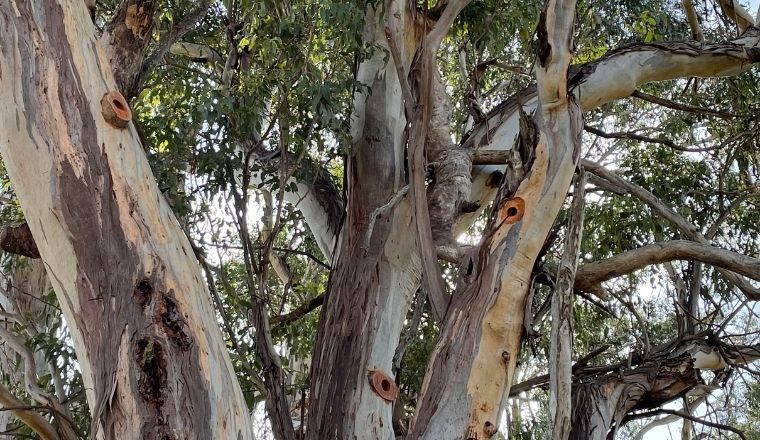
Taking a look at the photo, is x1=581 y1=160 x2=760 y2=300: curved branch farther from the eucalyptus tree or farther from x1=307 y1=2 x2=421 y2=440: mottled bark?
x1=307 y1=2 x2=421 y2=440: mottled bark

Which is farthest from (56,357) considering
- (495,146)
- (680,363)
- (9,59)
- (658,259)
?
(680,363)

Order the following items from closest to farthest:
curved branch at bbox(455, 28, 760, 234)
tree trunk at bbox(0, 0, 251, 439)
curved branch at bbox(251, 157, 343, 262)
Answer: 1. tree trunk at bbox(0, 0, 251, 439)
2. curved branch at bbox(455, 28, 760, 234)
3. curved branch at bbox(251, 157, 343, 262)

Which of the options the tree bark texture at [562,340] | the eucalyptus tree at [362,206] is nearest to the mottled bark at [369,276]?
the eucalyptus tree at [362,206]

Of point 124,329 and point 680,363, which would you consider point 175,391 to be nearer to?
point 124,329

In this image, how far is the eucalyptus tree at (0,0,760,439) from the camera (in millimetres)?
1986

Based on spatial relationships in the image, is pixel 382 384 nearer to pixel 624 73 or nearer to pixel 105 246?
pixel 105 246

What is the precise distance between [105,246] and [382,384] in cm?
125

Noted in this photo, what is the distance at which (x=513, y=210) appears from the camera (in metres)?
2.42

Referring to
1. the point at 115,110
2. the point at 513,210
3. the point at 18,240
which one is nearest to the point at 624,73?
the point at 513,210

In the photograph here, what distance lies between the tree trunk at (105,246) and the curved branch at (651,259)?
5.27ft

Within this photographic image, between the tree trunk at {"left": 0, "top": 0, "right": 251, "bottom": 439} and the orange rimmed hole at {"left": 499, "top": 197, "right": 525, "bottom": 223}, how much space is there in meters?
0.88

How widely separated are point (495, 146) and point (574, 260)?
1.40m

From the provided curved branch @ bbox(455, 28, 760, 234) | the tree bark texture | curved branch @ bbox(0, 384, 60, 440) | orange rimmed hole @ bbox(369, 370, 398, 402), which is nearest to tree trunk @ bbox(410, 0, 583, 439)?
the tree bark texture

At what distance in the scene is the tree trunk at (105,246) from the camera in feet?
6.11
